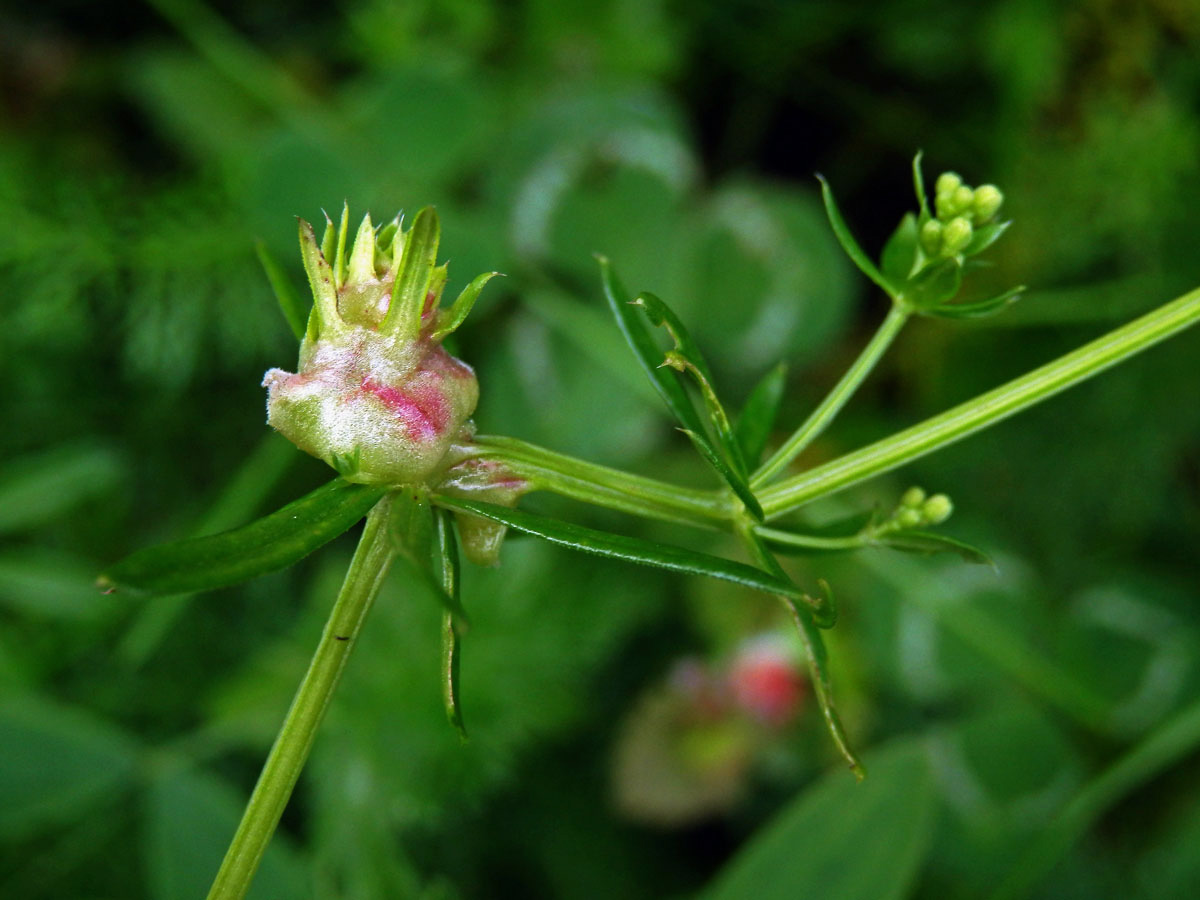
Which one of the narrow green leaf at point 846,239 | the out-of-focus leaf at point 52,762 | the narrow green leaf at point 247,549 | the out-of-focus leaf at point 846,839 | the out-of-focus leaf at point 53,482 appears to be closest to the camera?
the narrow green leaf at point 247,549

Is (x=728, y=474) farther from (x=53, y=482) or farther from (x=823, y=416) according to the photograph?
(x=53, y=482)

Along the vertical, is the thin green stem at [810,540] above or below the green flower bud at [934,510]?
below

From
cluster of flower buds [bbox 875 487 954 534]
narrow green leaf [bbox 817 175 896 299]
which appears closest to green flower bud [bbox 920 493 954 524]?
cluster of flower buds [bbox 875 487 954 534]

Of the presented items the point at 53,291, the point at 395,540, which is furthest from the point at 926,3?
the point at 395,540

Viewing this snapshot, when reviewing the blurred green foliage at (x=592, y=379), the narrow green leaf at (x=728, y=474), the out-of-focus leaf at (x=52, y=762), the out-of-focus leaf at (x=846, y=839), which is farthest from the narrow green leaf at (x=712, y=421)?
the out-of-focus leaf at (x=52, y=762)

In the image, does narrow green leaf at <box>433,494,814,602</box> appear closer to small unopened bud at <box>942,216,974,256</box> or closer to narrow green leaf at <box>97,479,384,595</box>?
narrow green leaf at <box>97,479,384,595</box>

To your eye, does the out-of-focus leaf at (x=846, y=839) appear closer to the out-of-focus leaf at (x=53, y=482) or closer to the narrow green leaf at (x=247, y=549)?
the narrow green leaf at (x=247, y=549)
